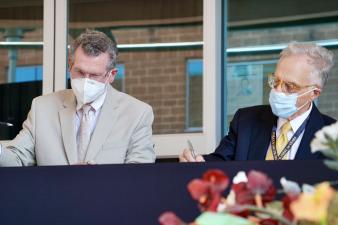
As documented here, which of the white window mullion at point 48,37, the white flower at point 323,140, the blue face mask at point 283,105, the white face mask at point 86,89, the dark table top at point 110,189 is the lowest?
the dark table top at point 110,189

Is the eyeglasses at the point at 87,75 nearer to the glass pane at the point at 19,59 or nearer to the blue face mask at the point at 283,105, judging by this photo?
the blue face mask at the point at 283,105

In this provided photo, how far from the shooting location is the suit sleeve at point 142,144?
320 centimetres

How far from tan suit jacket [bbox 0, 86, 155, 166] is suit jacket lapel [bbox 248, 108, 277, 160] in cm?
45

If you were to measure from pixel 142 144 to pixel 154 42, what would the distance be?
1.81 meters

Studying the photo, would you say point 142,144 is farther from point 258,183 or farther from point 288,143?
point 258,183

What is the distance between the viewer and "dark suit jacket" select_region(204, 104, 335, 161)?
116 inches

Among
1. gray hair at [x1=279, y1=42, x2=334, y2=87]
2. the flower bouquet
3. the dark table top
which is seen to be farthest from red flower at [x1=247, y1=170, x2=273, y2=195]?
gray hair at [x1=279, y1=42, x2=334, y2=87]

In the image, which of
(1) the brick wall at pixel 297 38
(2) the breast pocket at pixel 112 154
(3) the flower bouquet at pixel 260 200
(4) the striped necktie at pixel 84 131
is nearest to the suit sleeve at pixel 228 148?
(2) the breast pocket at pixel 112 154

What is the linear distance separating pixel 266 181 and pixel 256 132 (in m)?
2.11

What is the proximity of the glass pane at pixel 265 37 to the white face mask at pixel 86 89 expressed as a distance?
1466 millimetres

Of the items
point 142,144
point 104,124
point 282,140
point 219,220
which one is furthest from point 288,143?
point 219,220

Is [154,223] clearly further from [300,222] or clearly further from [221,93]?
[221,93]

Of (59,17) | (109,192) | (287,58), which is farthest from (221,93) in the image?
(109,192)

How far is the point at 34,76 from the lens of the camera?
4910mm
